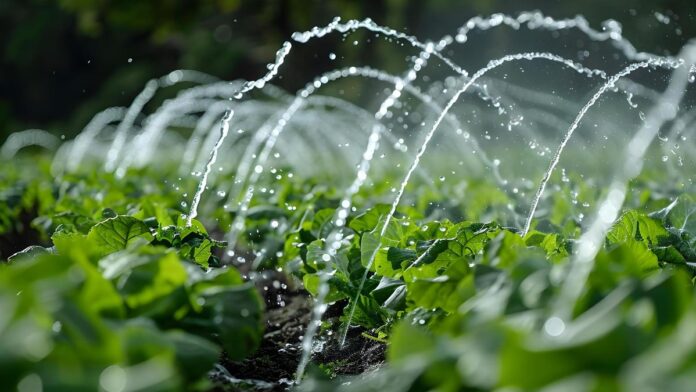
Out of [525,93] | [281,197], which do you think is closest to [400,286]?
[281,197]

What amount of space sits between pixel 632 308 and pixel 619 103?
16728 mm

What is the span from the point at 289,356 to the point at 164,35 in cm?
1719

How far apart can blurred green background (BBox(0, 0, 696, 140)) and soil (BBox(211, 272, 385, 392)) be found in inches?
620

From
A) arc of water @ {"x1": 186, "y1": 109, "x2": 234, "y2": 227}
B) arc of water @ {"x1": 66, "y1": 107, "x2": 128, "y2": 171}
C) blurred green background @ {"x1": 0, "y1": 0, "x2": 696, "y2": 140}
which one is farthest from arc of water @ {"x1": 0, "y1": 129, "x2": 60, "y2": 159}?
arc of water @ {"x1": 186, "y1": 109, "x2": 234, "y2": 227}

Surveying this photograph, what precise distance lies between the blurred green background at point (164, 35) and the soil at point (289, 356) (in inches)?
620

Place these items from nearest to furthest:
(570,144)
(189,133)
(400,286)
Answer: (400,286) → (570,144) → (189,133)

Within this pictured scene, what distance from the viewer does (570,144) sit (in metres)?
12.9

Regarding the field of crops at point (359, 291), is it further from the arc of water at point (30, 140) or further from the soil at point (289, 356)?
the arc of water at point (30, 140)

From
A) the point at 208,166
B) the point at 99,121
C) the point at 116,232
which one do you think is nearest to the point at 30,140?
the point at 99,121

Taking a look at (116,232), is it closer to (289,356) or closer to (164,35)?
(289,356)

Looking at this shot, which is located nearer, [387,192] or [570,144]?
[387,192]

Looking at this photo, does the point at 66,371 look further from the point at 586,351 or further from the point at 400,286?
the point at 400,286

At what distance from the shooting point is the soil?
2.18 m

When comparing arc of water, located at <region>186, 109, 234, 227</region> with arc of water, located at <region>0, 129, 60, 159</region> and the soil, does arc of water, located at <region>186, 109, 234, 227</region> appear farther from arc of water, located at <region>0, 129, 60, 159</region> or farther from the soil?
arc of water, located at <region>0, 129, 60, 159</region>
